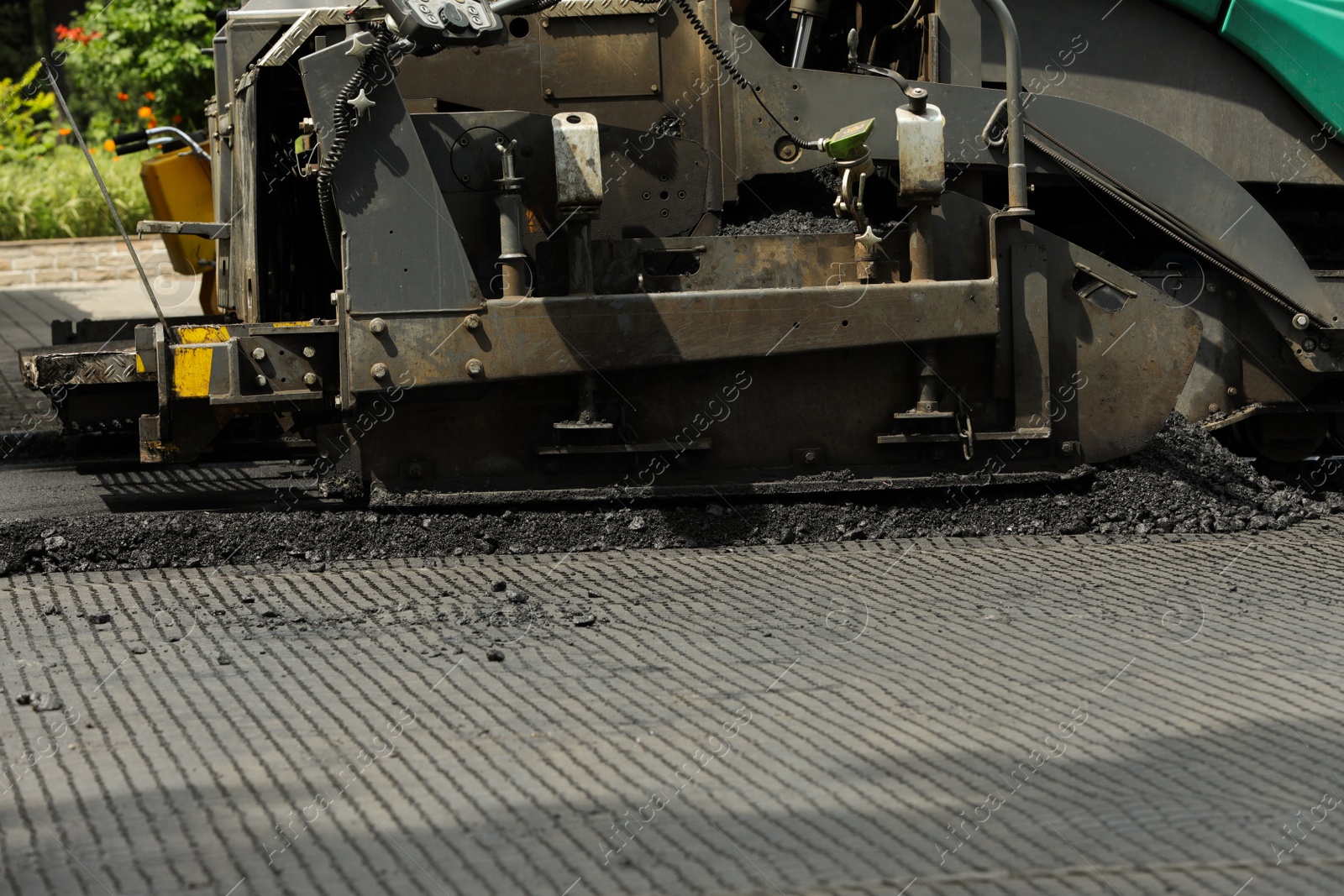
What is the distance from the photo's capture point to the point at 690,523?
590 cm

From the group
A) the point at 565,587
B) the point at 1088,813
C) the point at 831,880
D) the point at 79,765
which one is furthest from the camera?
the point at 565,587

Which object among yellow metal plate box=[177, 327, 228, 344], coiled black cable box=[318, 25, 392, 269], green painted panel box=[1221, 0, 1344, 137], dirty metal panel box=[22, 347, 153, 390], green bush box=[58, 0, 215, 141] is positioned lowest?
dirty metal panel box=[22, 347, 153, 390]

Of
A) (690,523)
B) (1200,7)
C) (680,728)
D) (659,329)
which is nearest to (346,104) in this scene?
(659,329)

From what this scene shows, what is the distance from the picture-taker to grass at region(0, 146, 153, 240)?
16.3m

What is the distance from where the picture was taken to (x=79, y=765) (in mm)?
3379

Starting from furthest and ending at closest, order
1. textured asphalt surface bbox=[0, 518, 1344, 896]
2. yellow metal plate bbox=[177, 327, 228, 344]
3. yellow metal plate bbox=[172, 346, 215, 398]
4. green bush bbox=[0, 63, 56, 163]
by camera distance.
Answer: green bush bbox=[0, 63, 56, 163] → yellow metal plate bbox=[177, 327, 228, 344] → yellow metal plate bbox=[172, 346, 215, 398] → textured asphalt surface bbox=[0, 518, 1344, 896]

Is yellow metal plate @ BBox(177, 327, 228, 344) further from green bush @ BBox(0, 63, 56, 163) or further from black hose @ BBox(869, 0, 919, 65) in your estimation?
green bush @ BBox(0, 63, 56, 163)

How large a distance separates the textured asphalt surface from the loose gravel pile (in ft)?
0.69

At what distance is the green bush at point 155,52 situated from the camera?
16.2 m

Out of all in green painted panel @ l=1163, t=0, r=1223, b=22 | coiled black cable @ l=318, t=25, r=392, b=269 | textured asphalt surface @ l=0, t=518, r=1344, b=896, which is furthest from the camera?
green painted panel @ l=1163, t=0, r=1223, b=22

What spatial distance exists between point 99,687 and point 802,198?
148 inches

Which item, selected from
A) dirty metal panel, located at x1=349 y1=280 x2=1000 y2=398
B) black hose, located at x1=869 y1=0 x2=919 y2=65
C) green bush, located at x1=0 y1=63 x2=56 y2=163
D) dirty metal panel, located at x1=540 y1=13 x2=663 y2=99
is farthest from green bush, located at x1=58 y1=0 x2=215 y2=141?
dirty metal panel, located at x1=349 y1=280 x2=1000 y2=398

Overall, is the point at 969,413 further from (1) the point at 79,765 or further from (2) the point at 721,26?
(1) the point at 79,765

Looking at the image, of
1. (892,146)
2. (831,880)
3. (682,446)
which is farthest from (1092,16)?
(831,880)
